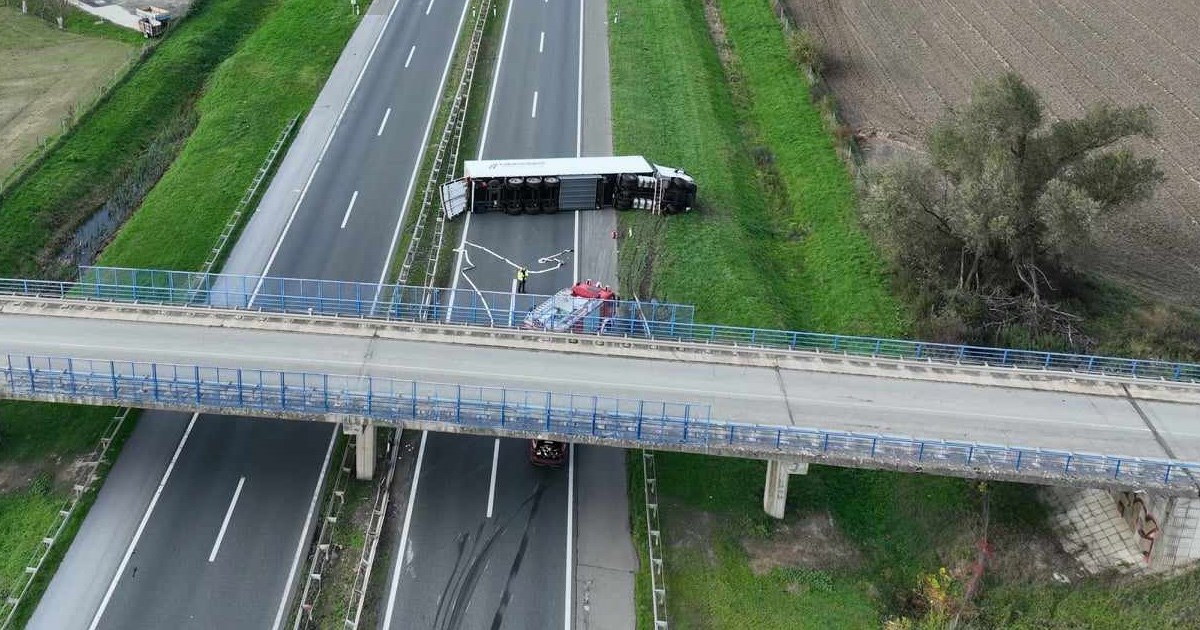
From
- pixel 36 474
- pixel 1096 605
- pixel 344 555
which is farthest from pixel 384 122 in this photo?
pixel 1096 605

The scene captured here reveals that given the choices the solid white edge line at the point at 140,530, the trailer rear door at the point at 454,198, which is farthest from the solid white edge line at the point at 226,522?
the trailer rear door at the point at 454,198

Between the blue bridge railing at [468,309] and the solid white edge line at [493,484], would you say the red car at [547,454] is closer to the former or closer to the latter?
the solid white edge line at [493,484]

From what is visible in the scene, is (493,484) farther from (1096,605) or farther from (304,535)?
(1096,605)

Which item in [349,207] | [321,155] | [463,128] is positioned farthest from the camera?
[463,128]

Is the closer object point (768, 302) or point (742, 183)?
point (768, 302)

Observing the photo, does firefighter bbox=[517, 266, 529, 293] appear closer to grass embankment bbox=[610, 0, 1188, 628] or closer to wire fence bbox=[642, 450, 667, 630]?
grass embankment bbox=[610, 0, 1188, 628]
